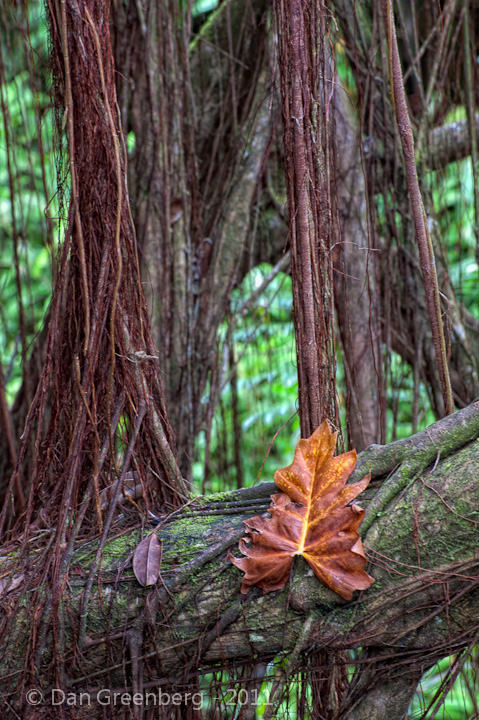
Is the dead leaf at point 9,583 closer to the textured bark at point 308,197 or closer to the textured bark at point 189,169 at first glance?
the textured bark at point 308,197

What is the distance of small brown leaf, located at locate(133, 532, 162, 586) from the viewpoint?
948 mm

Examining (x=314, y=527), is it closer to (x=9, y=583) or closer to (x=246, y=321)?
(x=9, y=583)

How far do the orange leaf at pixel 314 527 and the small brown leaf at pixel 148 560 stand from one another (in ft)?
0.42

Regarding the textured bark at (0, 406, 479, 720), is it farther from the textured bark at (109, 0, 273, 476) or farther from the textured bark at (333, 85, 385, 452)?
the textured bark at (333, 85, 385, 452)

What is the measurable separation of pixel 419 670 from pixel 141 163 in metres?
1.52

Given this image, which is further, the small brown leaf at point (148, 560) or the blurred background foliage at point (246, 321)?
the blurred background foliage at point (246, 321)

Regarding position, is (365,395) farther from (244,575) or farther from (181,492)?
(244,575)

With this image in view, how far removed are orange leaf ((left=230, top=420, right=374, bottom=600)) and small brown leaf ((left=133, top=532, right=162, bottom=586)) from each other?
0.42ft

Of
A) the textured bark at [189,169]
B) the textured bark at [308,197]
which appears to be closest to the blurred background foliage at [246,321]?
the textured bark at [189,169]

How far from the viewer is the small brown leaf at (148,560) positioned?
948mm

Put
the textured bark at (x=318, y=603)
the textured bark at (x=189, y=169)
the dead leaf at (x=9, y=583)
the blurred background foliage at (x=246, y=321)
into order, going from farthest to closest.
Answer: the blurred background foliage at (x=246, y=321) → the textured bark at (x=189, y=169) → the dead leaf at (x=9, y=583) → the textured bark at (x=318, y=603)

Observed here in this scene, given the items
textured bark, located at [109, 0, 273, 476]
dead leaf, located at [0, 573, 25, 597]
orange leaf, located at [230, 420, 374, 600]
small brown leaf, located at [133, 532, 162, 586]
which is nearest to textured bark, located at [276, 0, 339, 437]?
orange leaf, located at [230, 420, 374, 600]

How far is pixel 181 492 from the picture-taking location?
1132 millimetres

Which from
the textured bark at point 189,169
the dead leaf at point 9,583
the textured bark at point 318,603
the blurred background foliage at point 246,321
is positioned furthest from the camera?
the blurred background foliage at point 246,321
